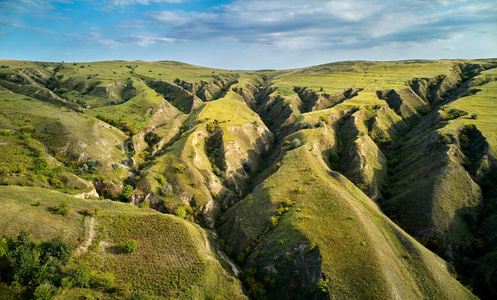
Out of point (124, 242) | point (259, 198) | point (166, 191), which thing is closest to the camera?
point (124, 242)

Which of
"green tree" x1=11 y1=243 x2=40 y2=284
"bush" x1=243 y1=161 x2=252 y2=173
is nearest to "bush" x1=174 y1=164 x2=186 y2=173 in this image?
"bush" x1=243 y1=161 x2=252 y2=173

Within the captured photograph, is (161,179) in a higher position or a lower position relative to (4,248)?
lower

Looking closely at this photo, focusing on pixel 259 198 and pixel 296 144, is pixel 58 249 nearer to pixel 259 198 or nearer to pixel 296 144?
pixel 259 198

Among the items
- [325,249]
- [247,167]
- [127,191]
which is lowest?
[325,249]

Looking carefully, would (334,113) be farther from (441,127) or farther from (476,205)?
(476,205)

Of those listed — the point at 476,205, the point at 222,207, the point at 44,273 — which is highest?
the point at 44,273

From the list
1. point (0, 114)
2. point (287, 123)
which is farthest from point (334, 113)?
point (0, 114)

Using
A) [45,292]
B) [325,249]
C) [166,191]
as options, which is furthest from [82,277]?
[325,249]

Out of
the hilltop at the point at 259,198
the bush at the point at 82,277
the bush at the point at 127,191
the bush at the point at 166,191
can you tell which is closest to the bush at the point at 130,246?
the hilltop at the point at 259,198
